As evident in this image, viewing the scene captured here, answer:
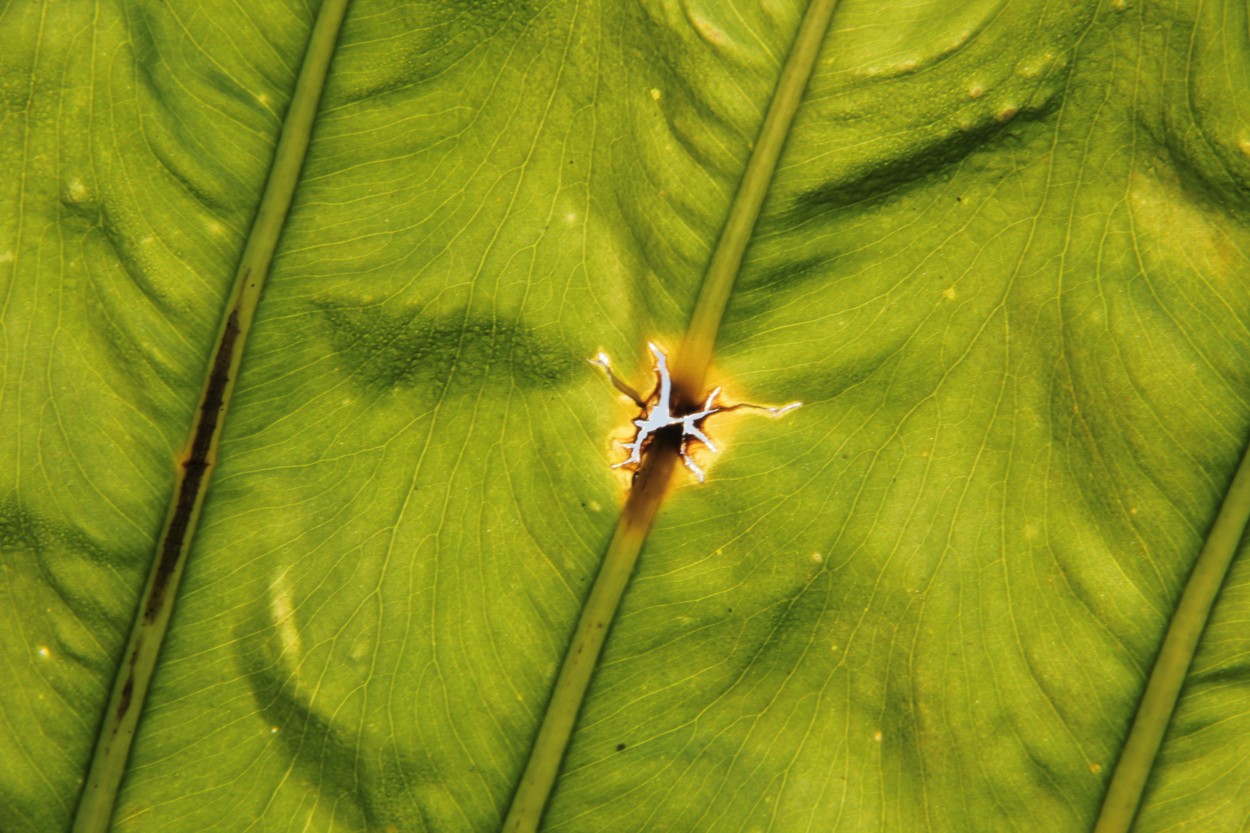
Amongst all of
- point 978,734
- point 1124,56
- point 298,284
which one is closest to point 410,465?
point 298,284

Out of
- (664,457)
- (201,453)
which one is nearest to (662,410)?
(664,457)

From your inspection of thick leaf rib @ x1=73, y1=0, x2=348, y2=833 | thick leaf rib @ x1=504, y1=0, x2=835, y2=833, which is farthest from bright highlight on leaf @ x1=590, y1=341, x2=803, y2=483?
thick leaf rib @ x1=73, y1=0, x2=348, y2=833

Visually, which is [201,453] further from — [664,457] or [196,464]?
[664,457]

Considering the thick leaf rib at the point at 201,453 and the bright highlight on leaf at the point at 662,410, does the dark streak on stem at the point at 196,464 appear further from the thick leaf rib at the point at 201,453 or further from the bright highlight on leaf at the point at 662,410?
the bright highlight on leaf at the point at 662,410

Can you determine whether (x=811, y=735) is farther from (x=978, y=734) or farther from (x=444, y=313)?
(x=444, y=313)

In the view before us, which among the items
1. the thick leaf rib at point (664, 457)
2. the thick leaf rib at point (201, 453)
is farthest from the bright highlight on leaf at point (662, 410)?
the thick leaf rib at point (201, 453)

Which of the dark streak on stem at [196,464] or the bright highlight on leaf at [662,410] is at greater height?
the dark streak on stem at [196,464]
